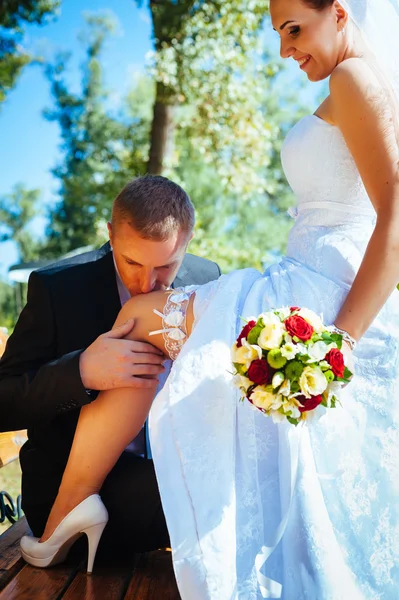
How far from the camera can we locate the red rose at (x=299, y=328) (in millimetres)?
1872

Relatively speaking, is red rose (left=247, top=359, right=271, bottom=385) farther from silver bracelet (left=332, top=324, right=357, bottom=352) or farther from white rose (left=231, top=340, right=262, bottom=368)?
silver bracelet (left=332, top=324, right=357, bottom=352)

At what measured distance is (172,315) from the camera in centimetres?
238

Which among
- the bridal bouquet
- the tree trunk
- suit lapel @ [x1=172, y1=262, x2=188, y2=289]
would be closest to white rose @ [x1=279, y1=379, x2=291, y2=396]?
the bridal bouquet

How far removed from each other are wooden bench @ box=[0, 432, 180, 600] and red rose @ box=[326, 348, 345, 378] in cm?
108

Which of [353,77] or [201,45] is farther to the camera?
[201,45]

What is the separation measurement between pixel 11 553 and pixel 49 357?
783mm

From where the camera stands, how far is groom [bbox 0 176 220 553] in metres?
2.53

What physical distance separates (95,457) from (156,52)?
8003 mm

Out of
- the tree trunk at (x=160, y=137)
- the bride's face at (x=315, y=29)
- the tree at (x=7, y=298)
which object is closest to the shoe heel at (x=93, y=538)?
the bride's face at (x=315, y=29)

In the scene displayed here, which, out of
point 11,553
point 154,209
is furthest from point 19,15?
point 11,553

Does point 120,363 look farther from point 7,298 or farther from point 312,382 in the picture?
point 7,298

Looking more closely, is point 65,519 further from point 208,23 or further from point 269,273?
point 208,23

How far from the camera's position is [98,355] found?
8.15ft

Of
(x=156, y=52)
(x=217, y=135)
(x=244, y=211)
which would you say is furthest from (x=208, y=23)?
(x=244, y=211)
